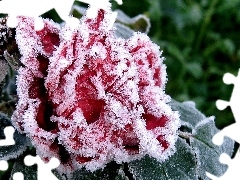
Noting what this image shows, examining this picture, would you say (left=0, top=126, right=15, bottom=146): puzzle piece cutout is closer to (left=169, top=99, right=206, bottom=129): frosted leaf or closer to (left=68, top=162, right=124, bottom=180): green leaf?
(left=68, top=162, right=124, bottom=180): green leaf

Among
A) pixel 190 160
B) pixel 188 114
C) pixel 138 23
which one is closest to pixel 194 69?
pixel 138 23

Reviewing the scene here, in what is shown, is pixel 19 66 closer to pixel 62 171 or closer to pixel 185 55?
pixel 62 171

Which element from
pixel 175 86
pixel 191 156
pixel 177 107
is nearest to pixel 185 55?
pixel 175 86

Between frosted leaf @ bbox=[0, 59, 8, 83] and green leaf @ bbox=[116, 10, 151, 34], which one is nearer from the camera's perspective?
frosted leaf @ bbox=[0, 59, 8, 83]

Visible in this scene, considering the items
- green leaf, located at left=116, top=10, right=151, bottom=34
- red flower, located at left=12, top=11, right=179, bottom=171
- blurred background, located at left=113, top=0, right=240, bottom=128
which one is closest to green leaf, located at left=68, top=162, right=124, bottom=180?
red flower, located at left=12, top=11, right=179, bottom=171

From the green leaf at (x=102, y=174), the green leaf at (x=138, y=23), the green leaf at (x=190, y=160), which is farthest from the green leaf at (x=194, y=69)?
the green leaf at (x=102, y=174)

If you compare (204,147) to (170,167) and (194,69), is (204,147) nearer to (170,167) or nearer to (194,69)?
(170,167)
